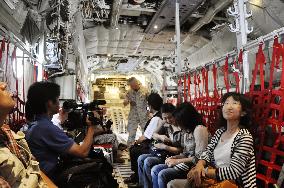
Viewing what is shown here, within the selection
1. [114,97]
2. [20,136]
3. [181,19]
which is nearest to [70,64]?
[181,19]

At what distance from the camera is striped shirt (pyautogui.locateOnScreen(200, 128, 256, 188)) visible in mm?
2426

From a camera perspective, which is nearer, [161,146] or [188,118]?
[188,118]

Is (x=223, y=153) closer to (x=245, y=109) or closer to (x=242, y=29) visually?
(x=245, y=109)

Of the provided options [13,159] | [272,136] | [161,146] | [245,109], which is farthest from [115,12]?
[13,159]

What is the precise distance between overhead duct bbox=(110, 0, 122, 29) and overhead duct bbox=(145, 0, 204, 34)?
0.89 m

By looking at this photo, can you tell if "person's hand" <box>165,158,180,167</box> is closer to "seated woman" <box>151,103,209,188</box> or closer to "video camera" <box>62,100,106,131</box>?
"seated woman" <box>151,103,209,188</box>

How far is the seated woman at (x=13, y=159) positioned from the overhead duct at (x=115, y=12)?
4.88 metres

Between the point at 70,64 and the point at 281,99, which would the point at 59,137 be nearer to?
the point at 281,99

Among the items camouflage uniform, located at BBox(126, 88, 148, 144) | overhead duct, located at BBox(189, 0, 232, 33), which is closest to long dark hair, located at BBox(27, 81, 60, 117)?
camouflage uniform, located at BBox(126, 88, 148, 144)

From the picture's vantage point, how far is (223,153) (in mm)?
2648

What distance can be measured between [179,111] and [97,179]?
1.34 meters

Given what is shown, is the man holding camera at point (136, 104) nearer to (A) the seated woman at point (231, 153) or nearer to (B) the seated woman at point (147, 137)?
(B) the seated woman at point (147, 137)

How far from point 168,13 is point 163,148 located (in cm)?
369

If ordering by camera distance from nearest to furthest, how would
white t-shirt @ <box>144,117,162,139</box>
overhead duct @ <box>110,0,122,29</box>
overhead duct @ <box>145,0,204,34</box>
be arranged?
white t-shirt @ <box>144,117,162,139</box>
overhead duct @ <box>145,0,204,34</box>
overhead duct @ <box>110,0,122,29</box>
